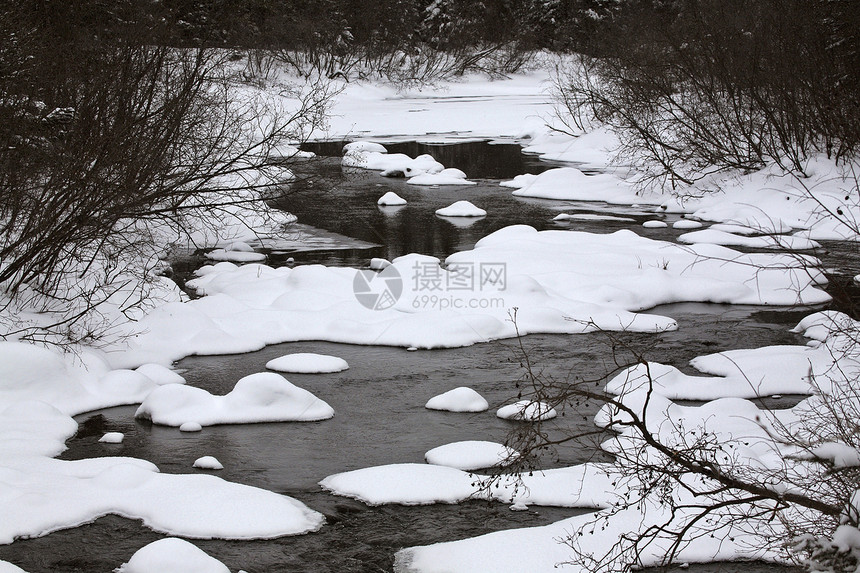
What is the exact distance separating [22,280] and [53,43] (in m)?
4.30

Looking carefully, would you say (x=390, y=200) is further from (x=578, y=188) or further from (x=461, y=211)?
(x=578, y=188)

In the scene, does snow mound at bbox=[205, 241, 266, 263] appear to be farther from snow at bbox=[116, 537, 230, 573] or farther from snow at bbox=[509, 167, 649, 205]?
snow at bbox=[116, 537, 230, 573]

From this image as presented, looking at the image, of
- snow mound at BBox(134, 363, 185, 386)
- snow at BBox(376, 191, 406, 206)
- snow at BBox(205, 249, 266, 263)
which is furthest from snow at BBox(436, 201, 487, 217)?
snow mound at BBox(134, 363, 185, 386)

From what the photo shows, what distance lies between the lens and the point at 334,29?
42.2 metres

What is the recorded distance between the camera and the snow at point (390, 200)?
17562mm

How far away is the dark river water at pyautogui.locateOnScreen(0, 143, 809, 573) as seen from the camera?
5.47 m

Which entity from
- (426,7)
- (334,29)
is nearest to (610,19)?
(426,7)

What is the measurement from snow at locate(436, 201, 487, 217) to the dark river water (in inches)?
122

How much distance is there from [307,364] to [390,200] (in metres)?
8.89

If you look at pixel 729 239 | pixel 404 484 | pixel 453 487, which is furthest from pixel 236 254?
pixel 453 487

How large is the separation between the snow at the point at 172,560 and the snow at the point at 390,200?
12.8 m

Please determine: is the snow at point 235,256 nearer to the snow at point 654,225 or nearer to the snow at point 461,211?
the snow at point 461,211

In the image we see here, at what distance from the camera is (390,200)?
57.7ft

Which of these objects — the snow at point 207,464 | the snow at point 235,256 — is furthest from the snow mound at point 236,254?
the snow at point 207,464
